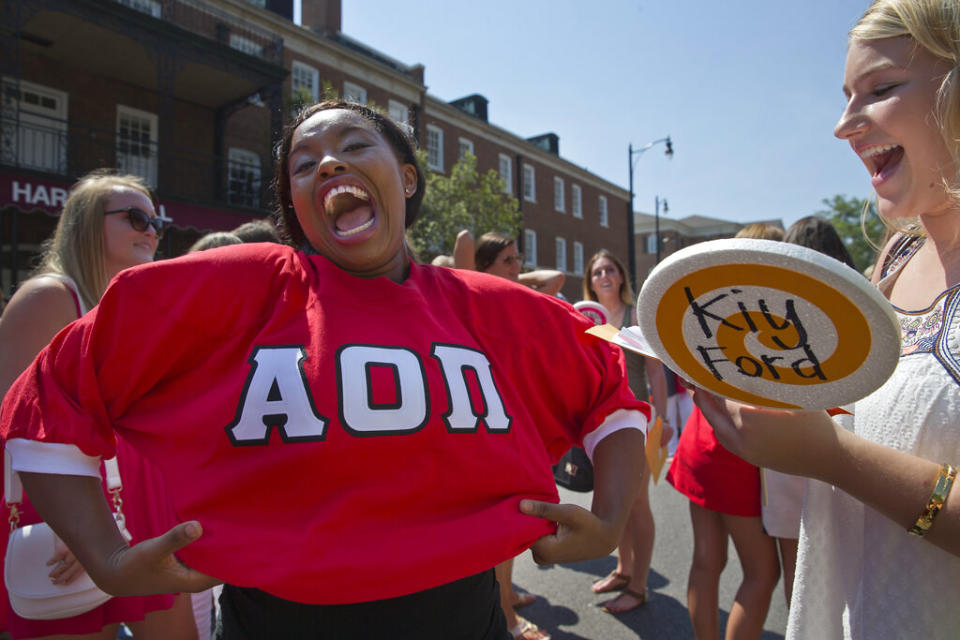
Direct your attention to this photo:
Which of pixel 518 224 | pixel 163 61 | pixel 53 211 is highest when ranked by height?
pixel 163 61

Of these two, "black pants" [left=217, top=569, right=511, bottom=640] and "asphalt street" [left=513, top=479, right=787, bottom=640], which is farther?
"asphalt street" [left=513, top=479, right=787, bottom=640]

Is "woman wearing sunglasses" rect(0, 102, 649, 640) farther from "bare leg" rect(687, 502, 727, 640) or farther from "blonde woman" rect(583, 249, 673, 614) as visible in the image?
"blonde woman" rect(583, 249, 673, 614)

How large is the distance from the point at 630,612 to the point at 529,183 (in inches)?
1080

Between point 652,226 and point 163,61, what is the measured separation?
40.5 m

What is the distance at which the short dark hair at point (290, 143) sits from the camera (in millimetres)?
1621

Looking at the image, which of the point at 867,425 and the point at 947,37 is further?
the point at 867,425

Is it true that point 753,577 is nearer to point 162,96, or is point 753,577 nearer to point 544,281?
point 544,281

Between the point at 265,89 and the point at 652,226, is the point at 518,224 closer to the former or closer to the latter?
the point at 265,89

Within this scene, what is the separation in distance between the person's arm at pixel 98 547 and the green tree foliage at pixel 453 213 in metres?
15.6

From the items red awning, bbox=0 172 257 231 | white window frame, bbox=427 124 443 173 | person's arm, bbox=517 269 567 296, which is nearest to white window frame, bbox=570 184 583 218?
white window frame, bbox=427 124 443 173

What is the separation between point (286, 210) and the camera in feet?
5.74

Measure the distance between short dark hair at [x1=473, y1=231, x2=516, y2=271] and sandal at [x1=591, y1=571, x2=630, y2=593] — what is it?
225 centimetres

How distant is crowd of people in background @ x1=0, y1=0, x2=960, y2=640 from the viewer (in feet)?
3.55

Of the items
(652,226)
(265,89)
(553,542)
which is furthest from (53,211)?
(652,226)
